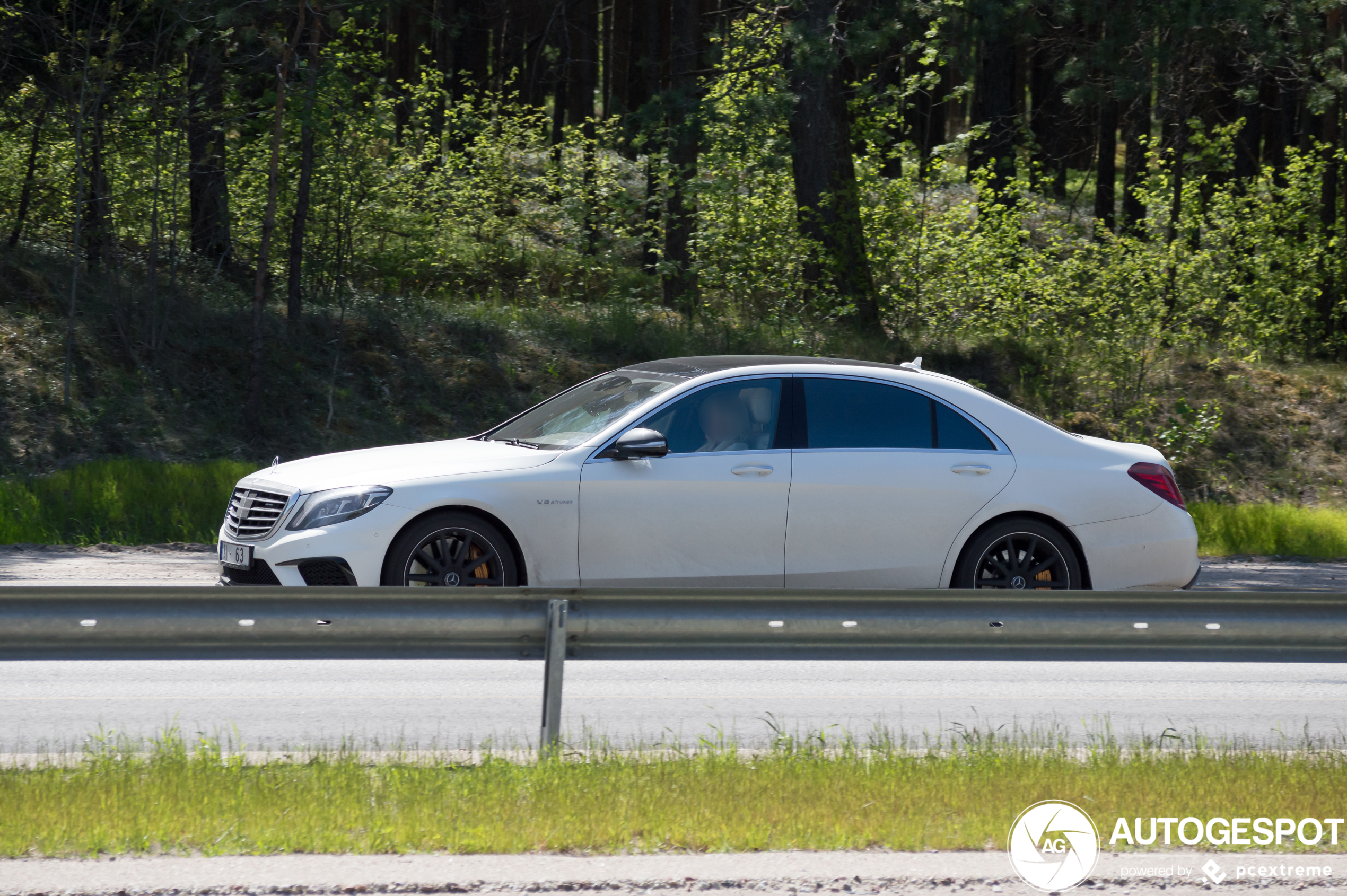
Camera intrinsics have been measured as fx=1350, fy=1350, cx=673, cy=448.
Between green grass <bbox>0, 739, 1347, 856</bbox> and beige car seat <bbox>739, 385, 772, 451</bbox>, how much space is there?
8.57ft

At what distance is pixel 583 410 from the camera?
27.3ft

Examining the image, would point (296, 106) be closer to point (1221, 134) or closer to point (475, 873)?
point (1221, 134)

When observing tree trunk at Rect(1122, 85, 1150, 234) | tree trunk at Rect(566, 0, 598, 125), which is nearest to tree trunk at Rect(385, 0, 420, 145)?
tree trunk at Rect(566, 0, 598, 125)

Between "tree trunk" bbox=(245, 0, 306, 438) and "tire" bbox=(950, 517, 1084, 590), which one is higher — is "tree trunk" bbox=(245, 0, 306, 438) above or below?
above

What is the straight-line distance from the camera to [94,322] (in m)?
17.0

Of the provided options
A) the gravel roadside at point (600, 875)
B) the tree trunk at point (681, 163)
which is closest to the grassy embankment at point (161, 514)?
the tree trunk at point (681, 163)

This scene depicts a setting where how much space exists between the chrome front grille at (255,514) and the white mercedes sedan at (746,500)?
2 cm

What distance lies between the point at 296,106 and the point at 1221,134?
1382cm

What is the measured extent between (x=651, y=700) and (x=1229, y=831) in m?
3.10

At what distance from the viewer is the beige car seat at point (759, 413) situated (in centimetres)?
788

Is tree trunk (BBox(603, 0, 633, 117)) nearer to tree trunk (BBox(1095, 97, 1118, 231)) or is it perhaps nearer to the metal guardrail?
tree trunk (BBox(1095, 97, 1118, 231))

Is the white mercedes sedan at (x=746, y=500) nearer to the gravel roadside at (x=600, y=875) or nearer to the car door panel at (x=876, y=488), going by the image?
the car door panel at (x=876, y=488)

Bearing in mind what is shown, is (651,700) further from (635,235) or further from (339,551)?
(635,235)

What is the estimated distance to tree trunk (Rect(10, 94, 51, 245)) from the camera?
17391 mm
